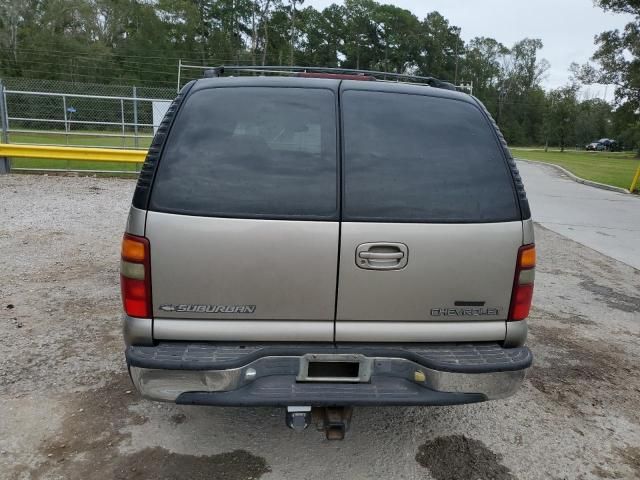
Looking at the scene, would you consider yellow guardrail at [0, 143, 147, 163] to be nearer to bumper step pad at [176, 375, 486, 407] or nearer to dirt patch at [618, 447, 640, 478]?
bumper step pad at [176, 375, 486, 407]

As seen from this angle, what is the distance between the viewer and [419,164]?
2438 millimetres

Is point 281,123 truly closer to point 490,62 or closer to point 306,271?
point 306,271

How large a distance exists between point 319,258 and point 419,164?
676 mm

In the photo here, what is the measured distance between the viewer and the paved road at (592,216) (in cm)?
869

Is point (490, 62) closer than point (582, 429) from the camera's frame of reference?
No

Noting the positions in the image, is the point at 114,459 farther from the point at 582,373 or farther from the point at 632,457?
the point at 582,373

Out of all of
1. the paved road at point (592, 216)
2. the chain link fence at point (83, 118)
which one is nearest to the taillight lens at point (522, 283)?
the paved road at point (592, 216)

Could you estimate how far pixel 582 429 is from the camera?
3.16 meters

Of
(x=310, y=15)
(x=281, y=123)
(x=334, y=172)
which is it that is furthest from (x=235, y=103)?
(x=310, y=15)

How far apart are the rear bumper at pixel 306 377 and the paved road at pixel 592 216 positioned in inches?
250

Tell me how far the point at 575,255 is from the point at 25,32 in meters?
53.6

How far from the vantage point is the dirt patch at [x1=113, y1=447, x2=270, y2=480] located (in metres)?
2.56

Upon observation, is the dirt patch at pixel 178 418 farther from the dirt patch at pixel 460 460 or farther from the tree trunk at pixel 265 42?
the tree trunk at pixel 265 42

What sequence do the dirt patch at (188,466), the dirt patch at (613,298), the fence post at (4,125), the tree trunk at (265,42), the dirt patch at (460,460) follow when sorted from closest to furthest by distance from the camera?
the dirt patch at (188,466) < the dirt patch at (460,460) < the dirt patch at (613,298) < the fence post at (4,125) < the tree trunk at (265,42)
